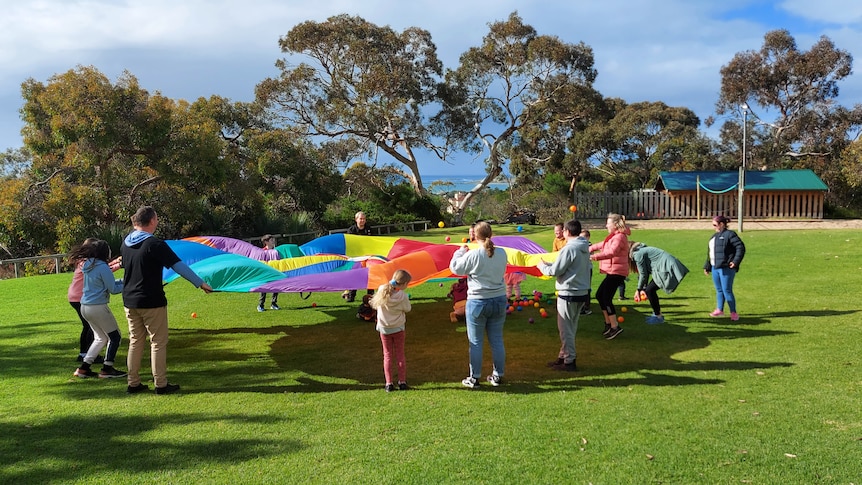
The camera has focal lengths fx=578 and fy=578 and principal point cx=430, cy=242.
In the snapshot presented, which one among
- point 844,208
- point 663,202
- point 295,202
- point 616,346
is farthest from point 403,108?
point 616,346

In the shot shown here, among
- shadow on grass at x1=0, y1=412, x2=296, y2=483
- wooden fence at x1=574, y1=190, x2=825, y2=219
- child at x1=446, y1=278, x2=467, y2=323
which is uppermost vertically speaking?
wooden fence at x1=574, y1=190, x2=825, y2=219

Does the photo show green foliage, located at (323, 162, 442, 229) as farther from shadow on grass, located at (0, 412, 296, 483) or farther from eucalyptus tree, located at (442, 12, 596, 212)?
shadow on grass, located at (0, 412, 296, 483)

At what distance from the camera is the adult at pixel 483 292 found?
5094 millimetres

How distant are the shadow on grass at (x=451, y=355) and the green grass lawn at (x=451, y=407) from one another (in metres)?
0.03

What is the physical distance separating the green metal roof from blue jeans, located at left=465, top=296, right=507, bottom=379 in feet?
83.5

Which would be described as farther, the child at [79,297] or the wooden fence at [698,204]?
the wooden fence at [698,204]

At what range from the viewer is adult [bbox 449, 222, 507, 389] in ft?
16.7

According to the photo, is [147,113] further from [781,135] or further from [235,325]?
[781,135]

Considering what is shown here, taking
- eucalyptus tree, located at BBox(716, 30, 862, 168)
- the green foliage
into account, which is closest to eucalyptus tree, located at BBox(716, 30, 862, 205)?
eucalyptus tree, located at BBox(716, 30, 862, 168)

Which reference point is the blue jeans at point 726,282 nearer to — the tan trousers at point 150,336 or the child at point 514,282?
the child at point 514,282

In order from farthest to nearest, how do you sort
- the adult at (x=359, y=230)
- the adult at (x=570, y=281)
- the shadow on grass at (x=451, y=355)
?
the adult at (x=359, y=230) < the adult at (x=570, y=281) < the shadow on grass at (x=451, y=355)

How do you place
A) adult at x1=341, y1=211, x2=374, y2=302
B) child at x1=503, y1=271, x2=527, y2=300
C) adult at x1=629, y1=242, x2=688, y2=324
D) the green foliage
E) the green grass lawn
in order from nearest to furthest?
the green grass lawn
adult at x1=629, y1=242, x2=688, y2=324
adult at x1=341, y1=211, x2=374, y2=302
child at x1=503, y1=271, x2=527, y2=300
the green foliage

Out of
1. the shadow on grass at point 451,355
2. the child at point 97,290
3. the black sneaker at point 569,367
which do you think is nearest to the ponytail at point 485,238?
the shadow on grass at point 451,355

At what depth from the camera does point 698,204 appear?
2711 cm
